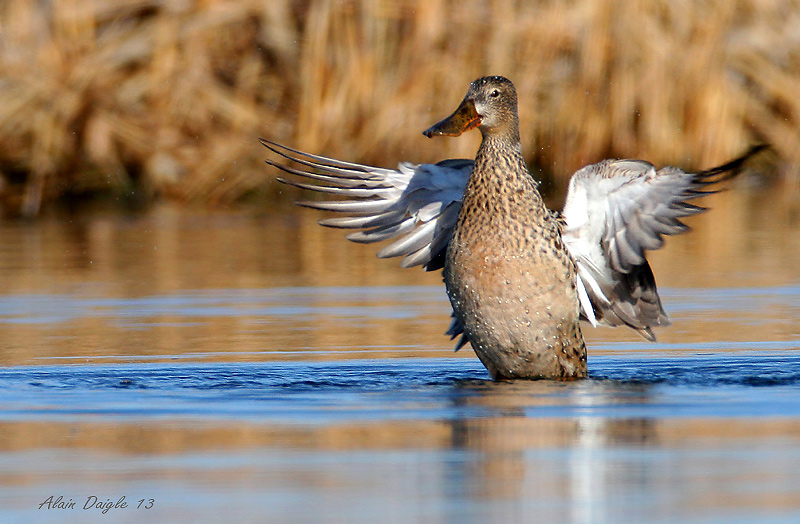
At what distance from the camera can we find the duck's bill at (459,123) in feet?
18.7

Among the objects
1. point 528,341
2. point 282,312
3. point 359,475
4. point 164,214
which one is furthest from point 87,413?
point 164,214

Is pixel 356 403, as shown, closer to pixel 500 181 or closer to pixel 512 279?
pixel 512 279

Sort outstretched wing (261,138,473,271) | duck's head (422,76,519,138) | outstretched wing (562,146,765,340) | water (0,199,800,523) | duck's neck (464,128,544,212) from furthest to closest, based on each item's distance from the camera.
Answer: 1. outstretched wing (261,138,473,271)
2. duck's head (422,76,519,138)
3. duck's neck (464,128,544,212)
4. outstretched wing (562,146,765,340)
5. water (0,199,800,523)

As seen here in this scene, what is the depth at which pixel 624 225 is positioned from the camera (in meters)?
5.70

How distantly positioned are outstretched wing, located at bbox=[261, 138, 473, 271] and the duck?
0.74 feet

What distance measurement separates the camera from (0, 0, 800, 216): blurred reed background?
12.1m

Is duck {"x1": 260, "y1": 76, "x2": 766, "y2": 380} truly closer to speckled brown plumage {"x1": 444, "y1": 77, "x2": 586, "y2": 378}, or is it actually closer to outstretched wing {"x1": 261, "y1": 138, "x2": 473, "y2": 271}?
speckled brown plumage {"x1": 444, "y1": 77, "x2": 586, "y2": 378}

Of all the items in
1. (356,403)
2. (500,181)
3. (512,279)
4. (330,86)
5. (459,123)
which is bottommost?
(356,403)

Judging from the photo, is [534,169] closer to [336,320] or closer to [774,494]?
[336,320]

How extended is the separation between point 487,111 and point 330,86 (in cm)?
665

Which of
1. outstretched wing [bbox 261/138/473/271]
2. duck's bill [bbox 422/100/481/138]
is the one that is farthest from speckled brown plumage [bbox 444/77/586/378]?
outstretched wing [bbox 261/138/473/271]

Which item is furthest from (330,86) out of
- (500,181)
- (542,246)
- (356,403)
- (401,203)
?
(356,403)

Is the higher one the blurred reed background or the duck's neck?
A: the blurred reed background

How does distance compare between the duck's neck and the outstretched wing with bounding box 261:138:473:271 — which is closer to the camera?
the duck's neck
